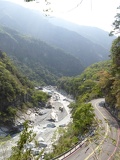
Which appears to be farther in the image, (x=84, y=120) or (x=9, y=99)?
(x=9, y=99)

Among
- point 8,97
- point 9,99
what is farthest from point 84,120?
point 8,97

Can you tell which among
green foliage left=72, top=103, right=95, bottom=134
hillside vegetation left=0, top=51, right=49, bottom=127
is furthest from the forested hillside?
green foliage left=72, top=103, right=95, bottom=134

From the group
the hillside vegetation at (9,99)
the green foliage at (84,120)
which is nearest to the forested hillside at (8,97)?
the hillside vegetation at (9,99)

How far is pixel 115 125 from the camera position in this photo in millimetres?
41656

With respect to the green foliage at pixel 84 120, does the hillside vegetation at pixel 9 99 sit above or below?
below

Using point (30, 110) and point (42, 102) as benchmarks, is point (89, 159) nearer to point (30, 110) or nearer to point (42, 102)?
point (30, 110)

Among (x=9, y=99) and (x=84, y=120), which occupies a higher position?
(x=84, y=120)

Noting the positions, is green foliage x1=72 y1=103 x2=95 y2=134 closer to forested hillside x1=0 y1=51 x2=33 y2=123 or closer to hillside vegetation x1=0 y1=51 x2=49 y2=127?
hillside vegetation x1=0 y1=51 x2=49 y2=127

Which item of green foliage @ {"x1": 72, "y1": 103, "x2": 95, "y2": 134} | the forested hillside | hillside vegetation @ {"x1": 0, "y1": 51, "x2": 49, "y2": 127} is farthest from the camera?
the forested hillside

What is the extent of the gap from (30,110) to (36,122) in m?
14.9

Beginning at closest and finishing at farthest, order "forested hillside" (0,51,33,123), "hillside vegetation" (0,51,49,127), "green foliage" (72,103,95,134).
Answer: "green foliage" (72,103,95,134) < "hillside vegetation" (0,51,49,127) < "forested hillside" (0,51,33,123)

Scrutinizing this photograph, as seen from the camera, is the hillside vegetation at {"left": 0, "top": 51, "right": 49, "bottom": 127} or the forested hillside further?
the forested hillside

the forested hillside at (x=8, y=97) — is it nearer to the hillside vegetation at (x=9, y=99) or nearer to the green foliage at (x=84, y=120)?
the hillside vegetation at (x=9, y=99)

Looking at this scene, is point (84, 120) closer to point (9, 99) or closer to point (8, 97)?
point (9, 99)
